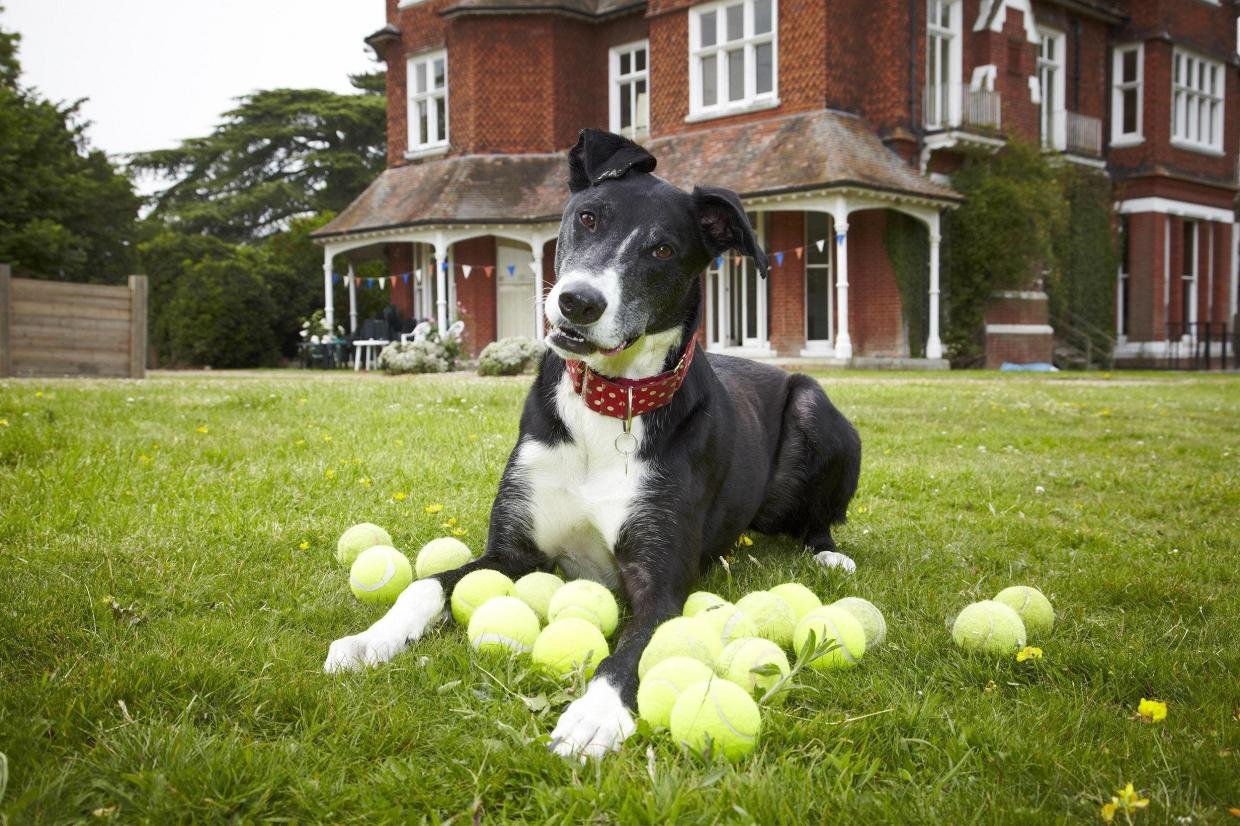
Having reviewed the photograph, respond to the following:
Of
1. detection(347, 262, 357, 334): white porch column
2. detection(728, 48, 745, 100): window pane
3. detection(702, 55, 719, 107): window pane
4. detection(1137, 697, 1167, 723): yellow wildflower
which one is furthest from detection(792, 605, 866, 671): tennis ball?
detection(347, 262, 357, 334): white porch column

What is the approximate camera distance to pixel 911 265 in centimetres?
2136

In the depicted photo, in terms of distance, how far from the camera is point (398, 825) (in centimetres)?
201

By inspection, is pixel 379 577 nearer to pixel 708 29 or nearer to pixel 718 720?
pixel 718 720

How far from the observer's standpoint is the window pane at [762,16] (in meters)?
21.8

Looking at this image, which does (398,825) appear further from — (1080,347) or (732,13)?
(1080,347)

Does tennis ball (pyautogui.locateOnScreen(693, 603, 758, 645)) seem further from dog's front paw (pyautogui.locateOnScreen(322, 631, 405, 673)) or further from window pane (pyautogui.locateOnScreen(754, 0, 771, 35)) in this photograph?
window pane (pyautogui.locateOnScreen(754, 0, 771, 35))

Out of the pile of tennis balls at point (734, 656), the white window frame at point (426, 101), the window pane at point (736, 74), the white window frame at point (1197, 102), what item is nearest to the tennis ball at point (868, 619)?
the pile of tennis balls at point (734, 656)

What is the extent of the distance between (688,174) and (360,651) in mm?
19484

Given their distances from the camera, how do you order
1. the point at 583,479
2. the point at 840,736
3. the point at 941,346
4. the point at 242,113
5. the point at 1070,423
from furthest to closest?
the point at 242,113, the point at 941,346, the point at 1070,423, the point at 583,479, the point at 840,736

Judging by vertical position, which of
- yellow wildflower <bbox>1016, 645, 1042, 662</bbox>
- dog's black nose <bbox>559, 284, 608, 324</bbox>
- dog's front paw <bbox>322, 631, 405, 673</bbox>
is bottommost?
yellow wildflower <bbox>1016, 645, 1042, 662</bbox>

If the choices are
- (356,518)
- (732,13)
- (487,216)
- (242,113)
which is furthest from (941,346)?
(242,113)

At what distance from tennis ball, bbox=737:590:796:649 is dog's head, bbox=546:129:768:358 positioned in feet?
3.08

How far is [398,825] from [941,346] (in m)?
20.9

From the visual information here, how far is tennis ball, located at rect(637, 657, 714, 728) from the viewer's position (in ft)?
8.16
